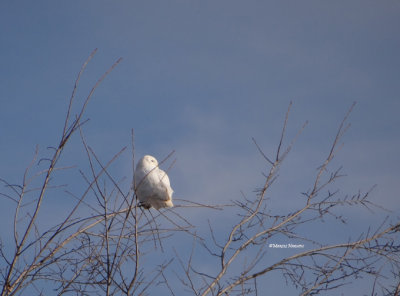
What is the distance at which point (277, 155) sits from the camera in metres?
4.48

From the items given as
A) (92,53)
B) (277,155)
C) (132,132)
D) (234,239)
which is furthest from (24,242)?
(277,155)

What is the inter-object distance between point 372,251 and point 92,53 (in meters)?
2.76

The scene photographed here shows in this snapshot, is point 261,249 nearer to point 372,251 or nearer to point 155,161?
point 372,251

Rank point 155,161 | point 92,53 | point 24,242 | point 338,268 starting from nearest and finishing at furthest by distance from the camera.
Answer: point 92,53 < point 24,242 < point 338,268 < point 155,161

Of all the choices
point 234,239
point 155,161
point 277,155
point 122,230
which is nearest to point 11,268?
point 122,230

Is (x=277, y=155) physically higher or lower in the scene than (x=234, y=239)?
higher

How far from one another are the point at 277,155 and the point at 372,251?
1105 millimetres

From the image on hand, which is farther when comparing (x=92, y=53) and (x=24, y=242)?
(x=24, y=242)

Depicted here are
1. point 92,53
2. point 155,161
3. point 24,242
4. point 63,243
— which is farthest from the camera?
point 155,161

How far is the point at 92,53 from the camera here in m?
3.29

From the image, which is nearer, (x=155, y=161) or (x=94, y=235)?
(x=94, y=235)

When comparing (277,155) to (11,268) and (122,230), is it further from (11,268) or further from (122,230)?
(11,268)

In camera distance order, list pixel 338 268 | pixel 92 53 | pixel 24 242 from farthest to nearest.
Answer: pixel 338 268, pixel 24 242, pixel 92 53

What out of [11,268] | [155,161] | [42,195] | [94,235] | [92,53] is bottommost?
[11,268]
